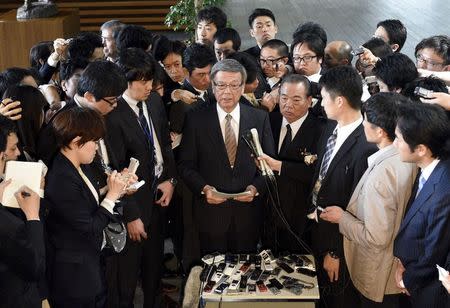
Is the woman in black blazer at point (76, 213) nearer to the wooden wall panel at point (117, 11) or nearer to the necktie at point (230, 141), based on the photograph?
the necktie at point (230, 141)

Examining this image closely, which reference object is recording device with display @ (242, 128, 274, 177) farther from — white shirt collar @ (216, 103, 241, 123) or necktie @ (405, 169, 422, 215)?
necktie @ (405, 169, 422, 215)

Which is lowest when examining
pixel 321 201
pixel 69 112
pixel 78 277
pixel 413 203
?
pixel 78 277

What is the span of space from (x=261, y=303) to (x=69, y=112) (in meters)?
1.38

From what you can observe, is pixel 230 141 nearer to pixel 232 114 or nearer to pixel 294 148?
pixel 232 114

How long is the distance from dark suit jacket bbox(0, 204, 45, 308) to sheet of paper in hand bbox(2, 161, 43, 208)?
0.12 metres

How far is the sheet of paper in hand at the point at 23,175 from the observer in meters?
2.52

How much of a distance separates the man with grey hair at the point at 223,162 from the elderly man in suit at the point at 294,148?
156 millimetres

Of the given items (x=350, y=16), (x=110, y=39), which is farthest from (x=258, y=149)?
(x=350, y=16)

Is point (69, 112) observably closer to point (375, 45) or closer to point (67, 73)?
point (67, 73)

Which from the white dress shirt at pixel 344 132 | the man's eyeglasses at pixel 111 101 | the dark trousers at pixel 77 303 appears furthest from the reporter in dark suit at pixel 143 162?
the white dress shirt at pixel 344 132

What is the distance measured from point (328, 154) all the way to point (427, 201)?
33.6 inches

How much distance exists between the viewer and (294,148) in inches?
150

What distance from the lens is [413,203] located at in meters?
2.79

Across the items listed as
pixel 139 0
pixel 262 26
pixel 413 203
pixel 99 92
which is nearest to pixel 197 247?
pixel 99 92
